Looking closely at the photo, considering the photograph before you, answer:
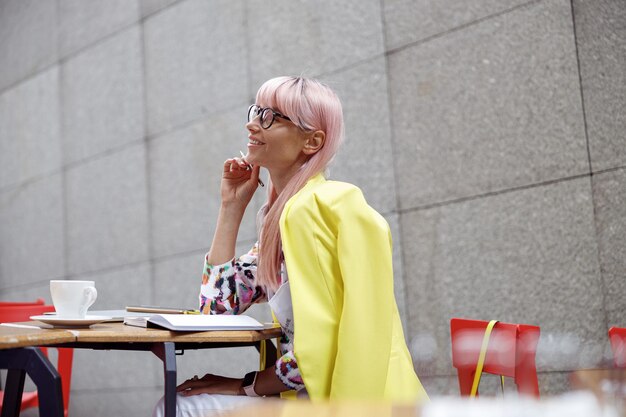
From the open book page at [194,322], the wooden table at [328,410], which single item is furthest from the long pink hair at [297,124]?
the wooden table at [328,410]

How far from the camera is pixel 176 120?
4.54m

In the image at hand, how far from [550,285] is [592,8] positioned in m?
1.04

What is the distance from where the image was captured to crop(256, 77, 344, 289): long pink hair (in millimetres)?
2021

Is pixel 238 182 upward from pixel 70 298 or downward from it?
upward

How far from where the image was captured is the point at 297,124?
206 centimetres

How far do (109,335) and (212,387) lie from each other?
1.50ft

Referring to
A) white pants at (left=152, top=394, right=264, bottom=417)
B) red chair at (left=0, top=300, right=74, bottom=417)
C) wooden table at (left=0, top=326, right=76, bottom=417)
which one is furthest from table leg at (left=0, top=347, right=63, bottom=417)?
red chair at (left=0, top=300, right=74, bottom=417)

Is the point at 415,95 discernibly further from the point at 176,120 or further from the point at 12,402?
the point at 12,402

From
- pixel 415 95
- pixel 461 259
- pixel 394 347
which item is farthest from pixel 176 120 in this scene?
pixel 394 347

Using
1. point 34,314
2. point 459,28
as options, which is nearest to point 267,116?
point 34,314

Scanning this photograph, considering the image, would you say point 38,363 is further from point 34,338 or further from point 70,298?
point 70,298

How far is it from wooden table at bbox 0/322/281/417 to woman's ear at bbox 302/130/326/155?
517 millimetres

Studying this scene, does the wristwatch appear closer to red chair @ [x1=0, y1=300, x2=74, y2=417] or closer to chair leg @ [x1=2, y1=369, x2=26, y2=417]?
chair leg @ [x1=2, y1=369, x2=26, y2=417]

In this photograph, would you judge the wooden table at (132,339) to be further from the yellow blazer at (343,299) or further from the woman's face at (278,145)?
the woman's face at (278,145)
